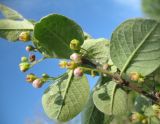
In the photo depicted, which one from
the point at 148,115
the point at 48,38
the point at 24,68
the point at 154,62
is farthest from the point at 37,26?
the point at 148,115

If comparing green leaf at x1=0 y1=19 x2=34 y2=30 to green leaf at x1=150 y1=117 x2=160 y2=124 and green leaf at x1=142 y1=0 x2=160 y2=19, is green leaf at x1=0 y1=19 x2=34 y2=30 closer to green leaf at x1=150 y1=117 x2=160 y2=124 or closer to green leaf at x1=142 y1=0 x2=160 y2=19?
green leaf at x1=150 y1=117 x2=160 y2=124

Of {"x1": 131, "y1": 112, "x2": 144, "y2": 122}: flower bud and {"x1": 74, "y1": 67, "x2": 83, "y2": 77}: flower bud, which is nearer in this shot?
{"x1": 74, "y1": 67, "x2": 83, "y2": 77}: flower bud

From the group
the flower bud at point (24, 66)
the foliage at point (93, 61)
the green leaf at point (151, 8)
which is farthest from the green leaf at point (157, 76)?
the green leaf at point (151, 8)

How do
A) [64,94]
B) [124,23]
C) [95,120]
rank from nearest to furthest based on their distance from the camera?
1. [124,23]
2. [64,94]
3. [95,120]

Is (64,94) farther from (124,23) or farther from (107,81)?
(124,23)

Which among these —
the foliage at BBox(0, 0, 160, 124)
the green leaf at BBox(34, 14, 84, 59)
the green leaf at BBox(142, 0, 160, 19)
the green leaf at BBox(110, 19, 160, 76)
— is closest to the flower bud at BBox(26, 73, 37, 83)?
the foliage at BBox(0, 0, 160, 124)

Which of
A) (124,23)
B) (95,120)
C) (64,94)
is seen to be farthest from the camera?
(95,120)
